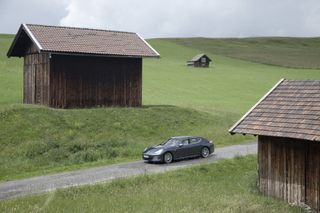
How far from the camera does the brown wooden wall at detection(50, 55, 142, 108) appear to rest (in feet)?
120

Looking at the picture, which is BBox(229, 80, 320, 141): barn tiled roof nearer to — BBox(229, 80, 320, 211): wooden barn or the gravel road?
BBox(229, 80, 320, 211): wooden barn

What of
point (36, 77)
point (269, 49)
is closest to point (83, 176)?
point (36, 77)

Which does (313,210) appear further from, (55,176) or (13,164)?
(13,164)

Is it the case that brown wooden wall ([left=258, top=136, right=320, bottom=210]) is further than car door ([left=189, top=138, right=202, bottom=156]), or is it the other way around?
car door ([left=189, top=138, right=202, bottom=156])

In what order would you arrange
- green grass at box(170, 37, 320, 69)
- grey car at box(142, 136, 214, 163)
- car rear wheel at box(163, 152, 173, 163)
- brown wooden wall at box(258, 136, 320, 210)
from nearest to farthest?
brown wooden wall at box(258, 136, 320, 210) → grey car at box(142, 136, 214, 163) → car rear wheel at box(163, 152, 173, 163) → green grass at box(170, 37, 320, 69)

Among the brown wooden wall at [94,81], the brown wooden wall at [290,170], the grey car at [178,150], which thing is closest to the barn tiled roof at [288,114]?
the brown wooden wall at [290,170]

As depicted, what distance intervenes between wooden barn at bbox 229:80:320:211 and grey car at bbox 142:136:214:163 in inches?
279

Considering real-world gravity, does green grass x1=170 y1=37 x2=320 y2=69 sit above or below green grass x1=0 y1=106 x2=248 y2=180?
above

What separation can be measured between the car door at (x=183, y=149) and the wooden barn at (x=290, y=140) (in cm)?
727

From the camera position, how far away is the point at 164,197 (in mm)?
18391

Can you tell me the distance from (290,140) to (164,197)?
5.84 m

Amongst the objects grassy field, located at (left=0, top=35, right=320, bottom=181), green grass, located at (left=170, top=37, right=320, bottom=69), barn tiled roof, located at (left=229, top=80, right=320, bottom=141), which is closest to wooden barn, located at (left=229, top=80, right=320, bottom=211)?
barn tiled roof, located at (left=229, top=80, right=320, bottom=141)

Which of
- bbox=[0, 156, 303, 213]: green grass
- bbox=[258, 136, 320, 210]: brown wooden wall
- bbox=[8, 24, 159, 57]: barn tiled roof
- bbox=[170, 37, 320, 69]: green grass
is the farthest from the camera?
bbox=[170, 37, 320, 69]: green grass

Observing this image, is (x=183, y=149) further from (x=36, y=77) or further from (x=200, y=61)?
(x=200, y=61)
